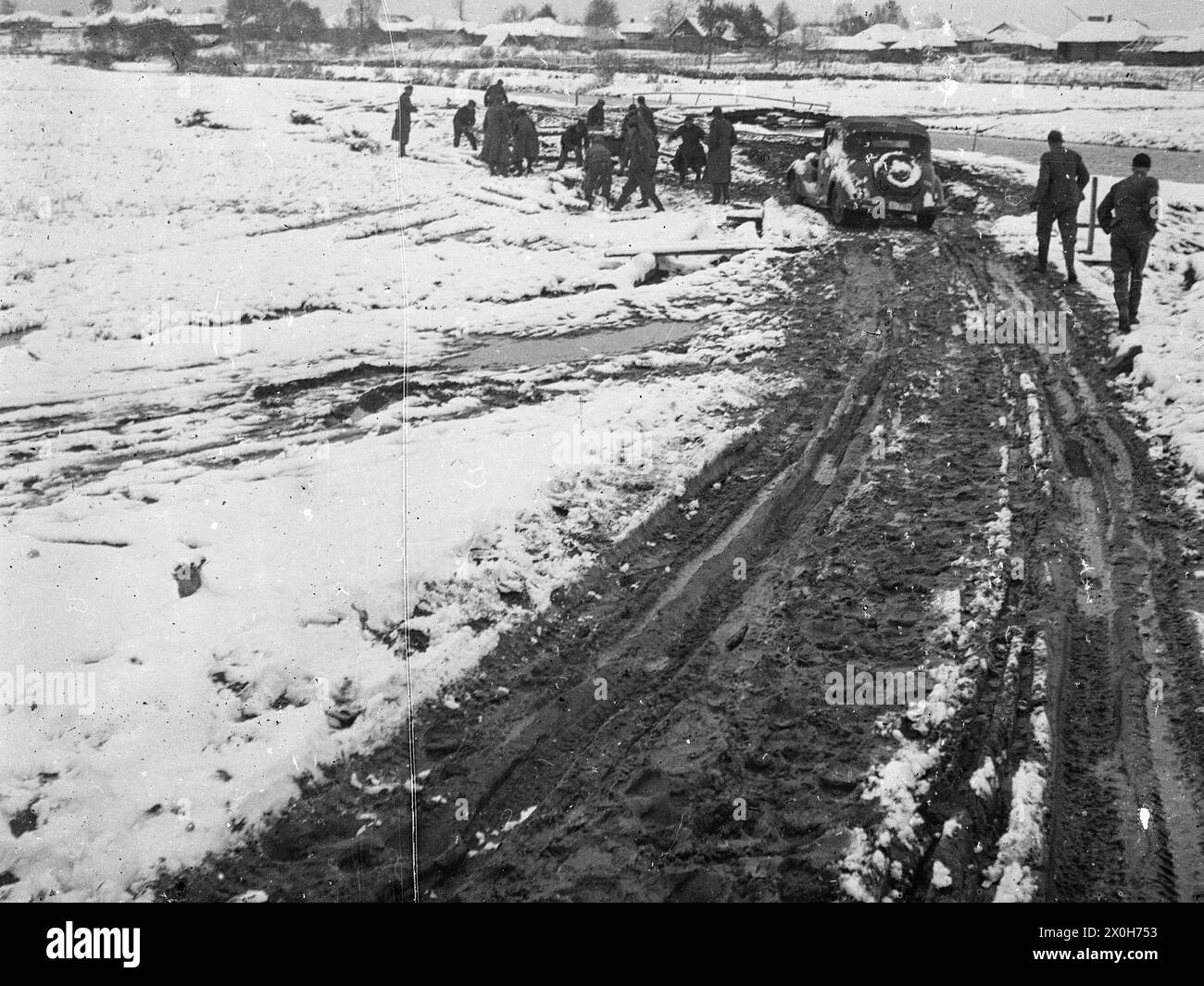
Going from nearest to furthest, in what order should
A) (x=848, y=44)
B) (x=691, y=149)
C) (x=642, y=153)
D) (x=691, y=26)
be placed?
(x=642, y=153) → (x=691, y=149) → (x=848, y=44) → (x=691, y=26)

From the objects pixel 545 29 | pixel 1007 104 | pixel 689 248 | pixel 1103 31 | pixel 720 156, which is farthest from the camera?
pixel 545 29

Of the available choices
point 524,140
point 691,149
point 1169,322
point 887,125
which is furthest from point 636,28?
point 1169,322

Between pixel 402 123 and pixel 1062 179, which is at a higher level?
pixel 402 123

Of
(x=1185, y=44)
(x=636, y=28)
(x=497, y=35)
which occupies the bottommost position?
(x=1185, y=44)

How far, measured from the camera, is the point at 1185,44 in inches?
1812

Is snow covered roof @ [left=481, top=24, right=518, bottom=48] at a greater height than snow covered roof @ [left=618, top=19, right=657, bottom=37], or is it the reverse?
snow covered roof @ [left=618, top=19, right=657, bottom=37]

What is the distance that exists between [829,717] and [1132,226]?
8.08 metres

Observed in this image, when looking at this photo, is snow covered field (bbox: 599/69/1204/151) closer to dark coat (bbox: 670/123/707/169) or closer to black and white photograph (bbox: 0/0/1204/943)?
dark coat (bbox: 670/123/707/169)

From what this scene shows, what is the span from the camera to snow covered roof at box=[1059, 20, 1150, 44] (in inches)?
2048

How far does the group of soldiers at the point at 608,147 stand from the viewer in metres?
17.8

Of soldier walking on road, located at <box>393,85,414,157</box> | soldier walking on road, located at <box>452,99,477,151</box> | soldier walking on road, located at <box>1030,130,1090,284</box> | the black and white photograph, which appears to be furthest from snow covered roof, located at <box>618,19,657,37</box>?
soldier walking on road, located at <box>1030,130,1090,284</box>

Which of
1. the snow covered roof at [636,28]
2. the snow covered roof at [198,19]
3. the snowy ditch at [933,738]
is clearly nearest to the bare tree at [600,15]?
the snow covered roof at [636,28]

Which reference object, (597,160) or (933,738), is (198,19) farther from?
(933,738)

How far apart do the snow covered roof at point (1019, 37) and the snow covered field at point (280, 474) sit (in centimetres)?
6863
